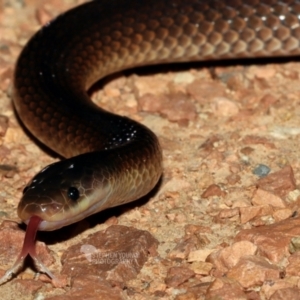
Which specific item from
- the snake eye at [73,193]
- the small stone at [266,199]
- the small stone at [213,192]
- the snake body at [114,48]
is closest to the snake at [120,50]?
the snake body at [114,48]

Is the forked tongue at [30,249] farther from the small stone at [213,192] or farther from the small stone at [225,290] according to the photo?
the small stone at [213,192]

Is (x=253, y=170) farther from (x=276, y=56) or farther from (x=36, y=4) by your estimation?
(x=36, y=4)

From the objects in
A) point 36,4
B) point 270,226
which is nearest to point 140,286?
point 270,226

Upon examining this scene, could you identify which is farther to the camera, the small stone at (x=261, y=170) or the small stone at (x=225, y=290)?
the small stone at (x=261, y=170)

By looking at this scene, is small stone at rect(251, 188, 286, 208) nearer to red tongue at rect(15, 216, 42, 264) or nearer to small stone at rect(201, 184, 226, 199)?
small stone at rect(201, 184, 226, 199)

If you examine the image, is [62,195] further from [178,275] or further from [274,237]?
[274,237]

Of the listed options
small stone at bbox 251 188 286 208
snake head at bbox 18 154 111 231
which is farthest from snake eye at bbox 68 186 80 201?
small stone at bbox 251 188 286 208

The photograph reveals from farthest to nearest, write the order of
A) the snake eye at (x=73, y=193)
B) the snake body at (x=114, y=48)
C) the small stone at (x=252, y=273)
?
1. the snake body at (x=114, y=48)
2. the snake eye at (x=73, y=193)
3. the small stone at (x=252, y=273)

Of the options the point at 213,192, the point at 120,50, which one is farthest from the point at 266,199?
the point at 120,50
